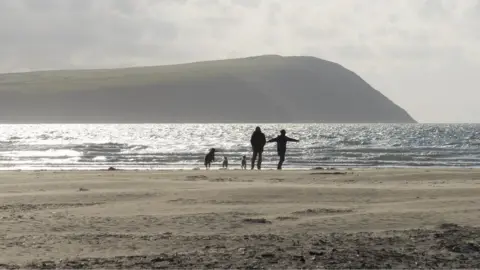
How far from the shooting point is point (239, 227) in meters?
9.41

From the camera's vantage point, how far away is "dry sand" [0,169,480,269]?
7.25m

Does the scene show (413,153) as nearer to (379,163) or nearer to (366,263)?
(379,163)

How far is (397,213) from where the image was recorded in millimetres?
10492

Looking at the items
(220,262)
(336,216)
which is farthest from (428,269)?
(336,216)

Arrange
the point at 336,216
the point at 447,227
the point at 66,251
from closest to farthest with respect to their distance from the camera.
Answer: the point at 66,251, the point at 447,227, the point at 336,216

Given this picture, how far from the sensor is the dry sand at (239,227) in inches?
285

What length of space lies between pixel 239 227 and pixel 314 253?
7.07ft

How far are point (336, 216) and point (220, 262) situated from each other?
3557 mm

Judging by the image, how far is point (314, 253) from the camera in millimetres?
7422

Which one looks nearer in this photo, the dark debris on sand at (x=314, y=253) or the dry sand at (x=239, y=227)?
the dark debris on sand at (x=314, y=253)

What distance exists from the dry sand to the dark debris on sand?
12 millimetres

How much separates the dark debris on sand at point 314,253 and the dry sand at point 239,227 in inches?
0.5

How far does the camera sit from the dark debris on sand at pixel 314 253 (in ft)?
22.9

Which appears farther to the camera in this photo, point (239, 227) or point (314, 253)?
point (239, 227)
